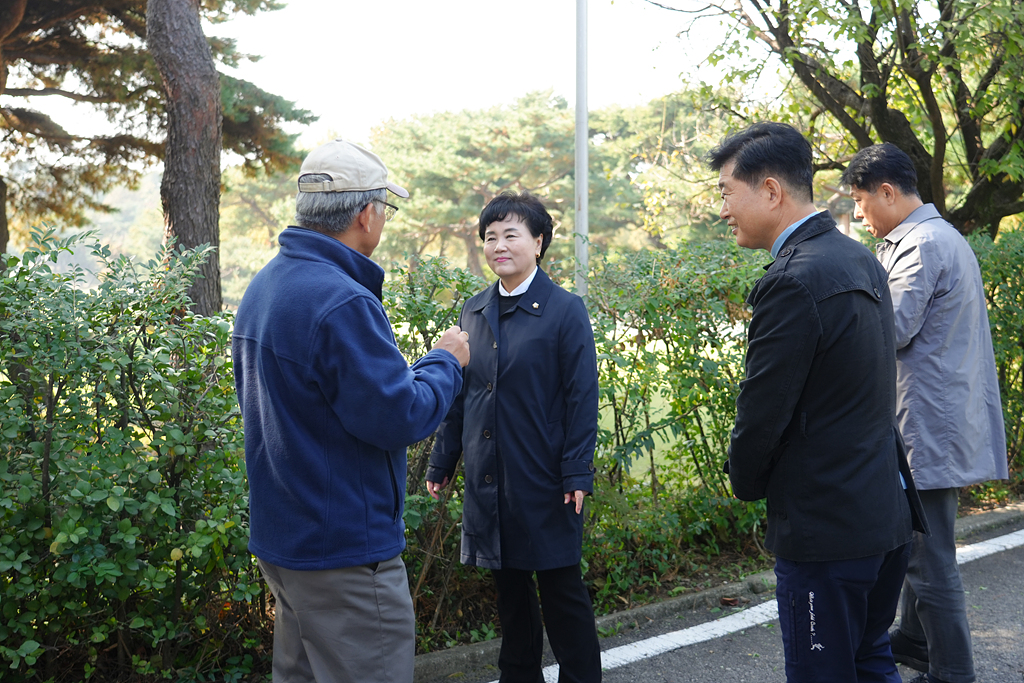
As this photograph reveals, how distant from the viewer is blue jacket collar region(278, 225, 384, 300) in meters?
1.97

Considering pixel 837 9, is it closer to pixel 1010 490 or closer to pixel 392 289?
pixel 1010 490

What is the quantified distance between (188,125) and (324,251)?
6672 millimetres

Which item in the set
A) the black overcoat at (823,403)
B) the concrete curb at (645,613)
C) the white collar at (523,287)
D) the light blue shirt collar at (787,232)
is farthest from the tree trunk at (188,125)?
the black overcoat at (823,403)

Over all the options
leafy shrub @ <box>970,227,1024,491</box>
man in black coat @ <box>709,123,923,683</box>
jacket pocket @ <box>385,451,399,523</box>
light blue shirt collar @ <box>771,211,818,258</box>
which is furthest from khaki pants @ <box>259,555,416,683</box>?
leafy shrub @ <box>970,227,1024,491</box>

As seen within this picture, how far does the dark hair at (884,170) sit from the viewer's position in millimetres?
3041

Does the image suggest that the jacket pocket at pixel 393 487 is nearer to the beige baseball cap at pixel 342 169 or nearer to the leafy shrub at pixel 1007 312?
the beige baseball cap at pixel 342 169

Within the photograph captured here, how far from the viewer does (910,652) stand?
127 inches

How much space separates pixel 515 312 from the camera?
2865 mm

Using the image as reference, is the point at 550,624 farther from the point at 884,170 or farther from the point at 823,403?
the point at 884,170

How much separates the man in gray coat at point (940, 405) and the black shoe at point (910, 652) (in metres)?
0.17

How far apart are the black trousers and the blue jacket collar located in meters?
1.35

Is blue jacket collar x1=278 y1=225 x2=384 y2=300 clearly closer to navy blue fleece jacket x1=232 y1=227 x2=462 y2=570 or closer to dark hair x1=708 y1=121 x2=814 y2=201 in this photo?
navy blue fleece jacket x1=232 y1=227 x2=462 y2=570

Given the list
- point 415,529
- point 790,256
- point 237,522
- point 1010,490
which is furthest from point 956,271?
point 1010,490

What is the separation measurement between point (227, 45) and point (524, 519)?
1120 cm
